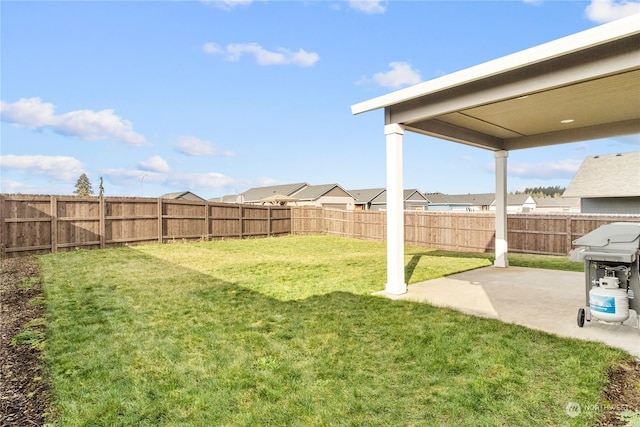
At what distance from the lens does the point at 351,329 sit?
4.06 meters

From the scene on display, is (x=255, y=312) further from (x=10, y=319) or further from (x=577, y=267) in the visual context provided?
(x=577, y=267)

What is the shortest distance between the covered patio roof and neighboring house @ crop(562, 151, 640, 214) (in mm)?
Answer: 12648

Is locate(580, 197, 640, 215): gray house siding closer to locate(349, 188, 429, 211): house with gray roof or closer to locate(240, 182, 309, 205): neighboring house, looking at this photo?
locate(349, 188, 429, 211): house with gray roof

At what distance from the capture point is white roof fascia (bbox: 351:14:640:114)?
321 centimetres

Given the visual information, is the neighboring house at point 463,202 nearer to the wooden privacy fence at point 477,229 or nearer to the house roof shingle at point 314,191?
the house roof shingle at point 314,191

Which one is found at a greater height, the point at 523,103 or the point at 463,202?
the point at 523,103

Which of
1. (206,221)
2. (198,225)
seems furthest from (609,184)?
(198,225)

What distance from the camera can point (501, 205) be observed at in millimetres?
8492

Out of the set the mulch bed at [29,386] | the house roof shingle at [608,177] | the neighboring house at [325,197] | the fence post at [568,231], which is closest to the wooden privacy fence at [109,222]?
the mulch bed at [29,386]

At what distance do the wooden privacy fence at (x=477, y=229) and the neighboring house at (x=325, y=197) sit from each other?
1502 cm

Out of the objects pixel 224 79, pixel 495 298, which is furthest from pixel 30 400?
pixel 224 79

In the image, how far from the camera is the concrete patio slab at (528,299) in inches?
152

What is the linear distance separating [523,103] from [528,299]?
3077 mm

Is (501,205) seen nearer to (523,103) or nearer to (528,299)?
(528,299)
